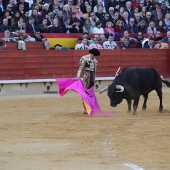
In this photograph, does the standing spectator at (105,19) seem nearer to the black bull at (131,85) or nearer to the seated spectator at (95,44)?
the seated spectator at (95,44)

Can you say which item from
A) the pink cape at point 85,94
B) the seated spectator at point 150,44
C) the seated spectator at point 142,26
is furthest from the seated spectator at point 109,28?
the pink cape at point 85,94

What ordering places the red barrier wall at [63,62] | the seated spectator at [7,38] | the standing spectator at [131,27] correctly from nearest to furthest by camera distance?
1. the seated spectator at [7,38]
2. the red barrier wall at [63,62]
3. the standing spectator at [131,27]

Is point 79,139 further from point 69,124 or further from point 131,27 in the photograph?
point 131,27

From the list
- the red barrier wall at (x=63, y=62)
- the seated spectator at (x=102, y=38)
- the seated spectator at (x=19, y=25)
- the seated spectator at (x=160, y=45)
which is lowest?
the red barrier wall at (x=63, y=62)

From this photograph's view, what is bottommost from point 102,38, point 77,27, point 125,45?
point 125,45

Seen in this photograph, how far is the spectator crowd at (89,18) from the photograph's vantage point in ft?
54.3

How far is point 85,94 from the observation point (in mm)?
12789

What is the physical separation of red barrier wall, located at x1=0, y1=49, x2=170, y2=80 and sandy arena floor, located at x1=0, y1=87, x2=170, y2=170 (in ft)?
8.80

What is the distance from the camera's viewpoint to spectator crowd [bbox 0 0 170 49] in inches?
651

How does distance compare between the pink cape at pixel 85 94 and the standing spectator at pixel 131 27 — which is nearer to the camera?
the pink cape at pixel 85 94

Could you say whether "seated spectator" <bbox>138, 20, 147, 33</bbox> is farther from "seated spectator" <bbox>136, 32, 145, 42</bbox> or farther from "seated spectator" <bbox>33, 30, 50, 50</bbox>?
"seated spectator" <bbox>33, 30, 50, 50</bbox>

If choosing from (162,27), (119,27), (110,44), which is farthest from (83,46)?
(162,27)

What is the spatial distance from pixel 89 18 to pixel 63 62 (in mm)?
1168

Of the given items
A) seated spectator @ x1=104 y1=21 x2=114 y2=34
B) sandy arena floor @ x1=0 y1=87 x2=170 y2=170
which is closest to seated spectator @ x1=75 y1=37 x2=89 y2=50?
seated spectator @ x1=104 y1=21 x2=114 y2=34
